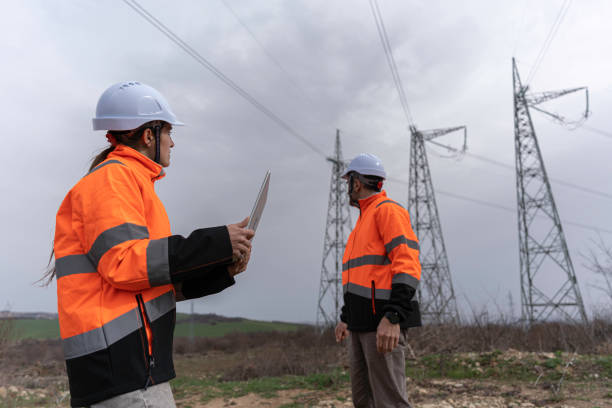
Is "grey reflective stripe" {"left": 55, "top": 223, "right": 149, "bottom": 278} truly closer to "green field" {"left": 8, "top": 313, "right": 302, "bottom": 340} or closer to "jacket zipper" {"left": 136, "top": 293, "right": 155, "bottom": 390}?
"jacket zipper" {"left": 136, "top": 293, "right": 155, "bottom": 390}

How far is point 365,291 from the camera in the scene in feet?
11.3

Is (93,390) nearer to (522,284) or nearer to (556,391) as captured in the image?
(556,391)

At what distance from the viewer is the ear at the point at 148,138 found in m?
2.00

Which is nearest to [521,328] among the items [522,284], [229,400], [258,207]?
[229,400]

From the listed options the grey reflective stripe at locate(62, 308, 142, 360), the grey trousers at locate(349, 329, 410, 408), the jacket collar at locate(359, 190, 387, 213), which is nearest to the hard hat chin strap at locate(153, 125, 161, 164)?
the grey reflective stripe at locate(62, 308, 142, 360)

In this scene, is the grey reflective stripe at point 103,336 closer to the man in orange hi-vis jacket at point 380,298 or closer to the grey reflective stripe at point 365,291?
the man in orange hi-vis jacket at point 380,298

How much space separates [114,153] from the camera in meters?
1.87

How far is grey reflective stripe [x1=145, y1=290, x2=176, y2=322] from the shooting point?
165 centimetres

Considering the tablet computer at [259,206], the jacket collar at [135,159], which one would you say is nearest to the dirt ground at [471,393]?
the jacket collar at [135,159]

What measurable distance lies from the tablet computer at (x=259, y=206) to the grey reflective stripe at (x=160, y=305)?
0.41 m

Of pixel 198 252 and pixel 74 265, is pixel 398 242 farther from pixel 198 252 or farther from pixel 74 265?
pixel 74 265

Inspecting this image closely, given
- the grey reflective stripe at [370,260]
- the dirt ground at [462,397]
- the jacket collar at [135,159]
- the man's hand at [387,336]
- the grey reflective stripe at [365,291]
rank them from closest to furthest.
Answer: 1. the jacket collar at [135,159]
2. the man's hand at [387,336]
3. the grey reflective stripe at [365,291]
4. the grey reflective stripe at [370,260]
5. the dirt ground at [462,397]

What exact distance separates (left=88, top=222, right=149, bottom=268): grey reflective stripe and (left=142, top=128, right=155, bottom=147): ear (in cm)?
54

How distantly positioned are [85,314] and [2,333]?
1153cm
